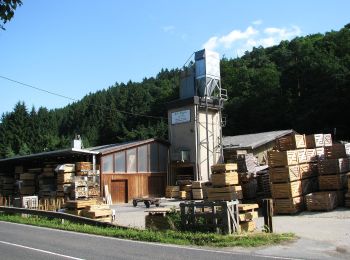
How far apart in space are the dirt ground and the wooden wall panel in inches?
681

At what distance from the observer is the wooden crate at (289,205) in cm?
2300

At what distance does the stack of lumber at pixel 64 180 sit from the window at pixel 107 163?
9.03 feet

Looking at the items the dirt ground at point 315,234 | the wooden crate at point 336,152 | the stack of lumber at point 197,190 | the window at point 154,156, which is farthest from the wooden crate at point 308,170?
the window at point 154,156

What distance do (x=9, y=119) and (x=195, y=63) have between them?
5307cm

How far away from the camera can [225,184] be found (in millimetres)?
25500

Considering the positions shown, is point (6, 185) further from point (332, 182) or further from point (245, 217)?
point (245, 217)

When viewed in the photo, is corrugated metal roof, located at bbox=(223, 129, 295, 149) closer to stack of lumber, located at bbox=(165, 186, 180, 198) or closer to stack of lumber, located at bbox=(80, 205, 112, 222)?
stack of lumber, located at bbox=(165, 186, 180, 198)

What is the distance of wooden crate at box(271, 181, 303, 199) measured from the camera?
23.2 metres

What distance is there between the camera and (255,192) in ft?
87.8

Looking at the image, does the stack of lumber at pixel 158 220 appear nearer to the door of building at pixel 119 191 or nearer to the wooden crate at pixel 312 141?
the wooden crate at pixel 312 141

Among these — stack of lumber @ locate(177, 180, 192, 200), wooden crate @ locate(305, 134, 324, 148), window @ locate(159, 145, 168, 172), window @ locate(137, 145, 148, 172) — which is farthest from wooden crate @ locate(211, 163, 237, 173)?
window @ locate(159, 145, 168, 172)

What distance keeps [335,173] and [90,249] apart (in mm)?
16586

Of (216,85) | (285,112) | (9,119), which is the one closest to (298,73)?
(285,112)

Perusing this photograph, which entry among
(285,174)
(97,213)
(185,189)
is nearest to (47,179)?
(185,189)
